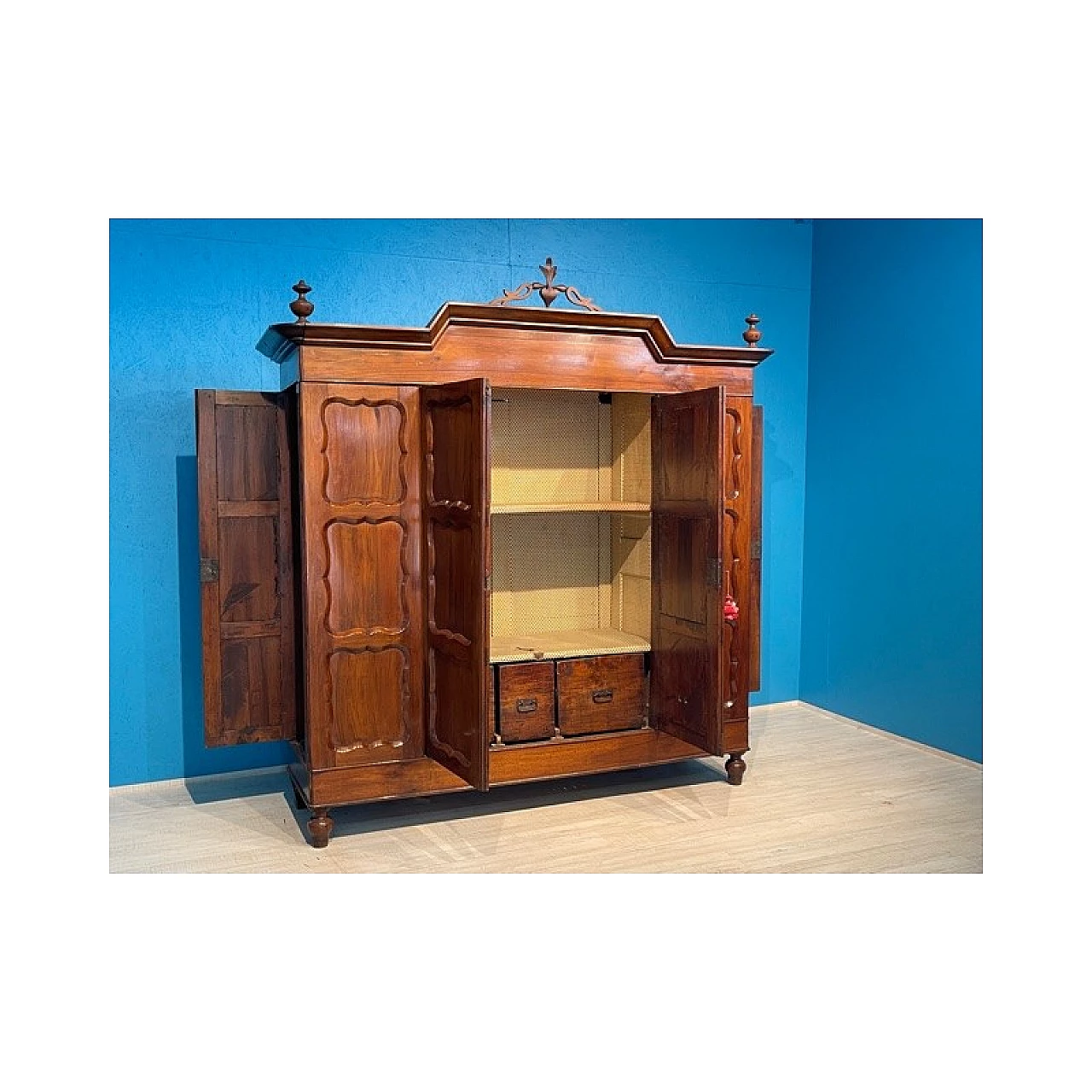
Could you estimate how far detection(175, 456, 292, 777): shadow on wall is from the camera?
4.18 meters

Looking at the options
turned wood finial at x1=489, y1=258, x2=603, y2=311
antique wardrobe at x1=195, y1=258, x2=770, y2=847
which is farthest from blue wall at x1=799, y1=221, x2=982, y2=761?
turned wood finial at x1=489, y1=258, x2=603, y2=311

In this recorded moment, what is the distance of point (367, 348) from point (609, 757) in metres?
1.87

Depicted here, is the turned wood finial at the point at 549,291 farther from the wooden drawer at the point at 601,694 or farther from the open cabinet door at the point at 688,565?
the wooden drawer at the point at 601,694

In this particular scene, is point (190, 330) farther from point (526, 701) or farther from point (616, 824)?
point (616, 824)

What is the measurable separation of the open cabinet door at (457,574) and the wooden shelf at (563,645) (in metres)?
0.35

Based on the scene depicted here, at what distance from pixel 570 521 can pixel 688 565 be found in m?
0.77

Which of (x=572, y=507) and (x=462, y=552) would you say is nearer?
(x=462, y=552)

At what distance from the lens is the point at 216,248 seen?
162 inches

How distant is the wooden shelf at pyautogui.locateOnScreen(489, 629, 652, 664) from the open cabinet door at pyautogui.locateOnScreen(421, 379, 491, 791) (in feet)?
1.13

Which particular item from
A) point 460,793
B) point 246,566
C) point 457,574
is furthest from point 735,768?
point 246,566

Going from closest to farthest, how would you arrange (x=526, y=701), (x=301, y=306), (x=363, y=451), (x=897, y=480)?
(x=301, y=306), (x=363, y=451), (x=526, y=701), (x=897, y=480)

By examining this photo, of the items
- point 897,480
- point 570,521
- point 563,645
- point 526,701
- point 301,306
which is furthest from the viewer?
point 897,480

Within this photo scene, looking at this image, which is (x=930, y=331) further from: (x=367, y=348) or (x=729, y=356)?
(x=367, y=348)

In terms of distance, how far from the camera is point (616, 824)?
376 centimetres
